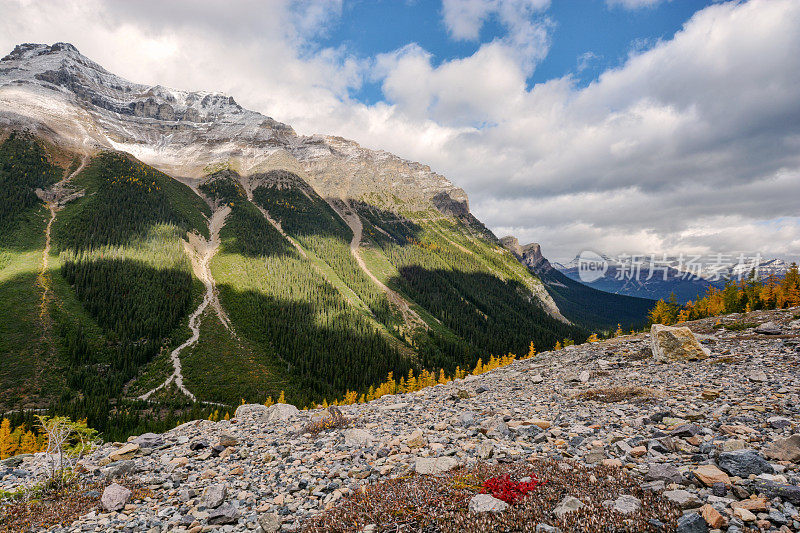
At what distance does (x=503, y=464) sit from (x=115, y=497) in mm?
10662

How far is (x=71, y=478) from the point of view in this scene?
32.3ft

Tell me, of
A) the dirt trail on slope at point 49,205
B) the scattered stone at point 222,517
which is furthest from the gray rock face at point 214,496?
the dirt trail on slope at point 49,205

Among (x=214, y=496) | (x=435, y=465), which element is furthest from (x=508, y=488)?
→ (x=214, y=496)

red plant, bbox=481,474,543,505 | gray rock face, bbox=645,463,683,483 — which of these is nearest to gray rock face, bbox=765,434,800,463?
gray rock face, bbox=645,463,683,483

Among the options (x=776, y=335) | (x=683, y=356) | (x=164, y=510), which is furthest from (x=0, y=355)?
(x=776, y=335)

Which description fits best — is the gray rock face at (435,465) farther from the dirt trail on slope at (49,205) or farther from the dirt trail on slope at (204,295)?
the dirt trail on slope at (49,205)

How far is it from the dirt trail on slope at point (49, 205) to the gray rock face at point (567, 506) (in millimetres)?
126704

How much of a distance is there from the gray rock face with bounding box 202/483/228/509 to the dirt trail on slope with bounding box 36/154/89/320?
11841 centimetres

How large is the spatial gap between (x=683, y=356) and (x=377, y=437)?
18.0m

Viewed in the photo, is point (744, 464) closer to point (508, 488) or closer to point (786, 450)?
point (786, 450)

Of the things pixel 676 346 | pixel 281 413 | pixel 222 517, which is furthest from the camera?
pixel 676 346

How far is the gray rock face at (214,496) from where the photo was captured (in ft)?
25.4

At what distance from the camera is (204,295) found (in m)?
124

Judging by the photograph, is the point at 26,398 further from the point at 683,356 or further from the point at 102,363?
the point at 683,356
